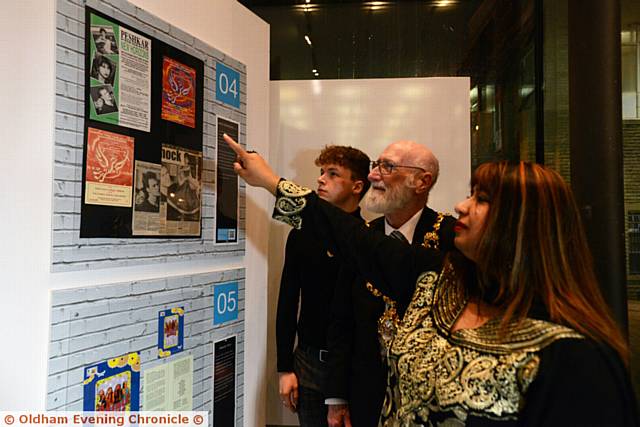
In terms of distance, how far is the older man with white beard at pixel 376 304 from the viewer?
5.45ft

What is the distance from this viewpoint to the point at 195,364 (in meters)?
1.60

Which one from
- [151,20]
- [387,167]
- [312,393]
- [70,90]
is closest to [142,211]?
[70,90]

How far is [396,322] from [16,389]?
1087 millimetres

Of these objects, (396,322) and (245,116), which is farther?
(245,116)

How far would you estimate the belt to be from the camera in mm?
1994

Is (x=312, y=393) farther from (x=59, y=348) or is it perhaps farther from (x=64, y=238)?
(x=64, y=238)

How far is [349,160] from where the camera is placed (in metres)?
2.18

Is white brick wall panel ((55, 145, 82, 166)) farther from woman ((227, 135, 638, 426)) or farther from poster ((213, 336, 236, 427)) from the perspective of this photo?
woman ((227, 135, 638, 426))

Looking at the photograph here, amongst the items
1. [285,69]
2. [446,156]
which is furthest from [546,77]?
[285,69]

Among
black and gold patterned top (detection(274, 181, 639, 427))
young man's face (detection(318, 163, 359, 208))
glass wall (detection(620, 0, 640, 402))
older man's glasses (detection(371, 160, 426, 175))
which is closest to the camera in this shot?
black and gold patterned top (detection(274, 181, 639, 427))

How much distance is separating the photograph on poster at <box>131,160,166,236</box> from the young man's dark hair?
37.5 inches

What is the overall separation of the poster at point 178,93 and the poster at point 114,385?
75 centimetres

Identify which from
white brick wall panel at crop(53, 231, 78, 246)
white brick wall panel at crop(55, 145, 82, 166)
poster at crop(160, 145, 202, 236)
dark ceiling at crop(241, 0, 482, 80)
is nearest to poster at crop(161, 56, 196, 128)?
poster at crop(160, 145, 202, 236)

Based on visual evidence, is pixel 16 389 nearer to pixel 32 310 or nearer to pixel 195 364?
pixel 32 310
